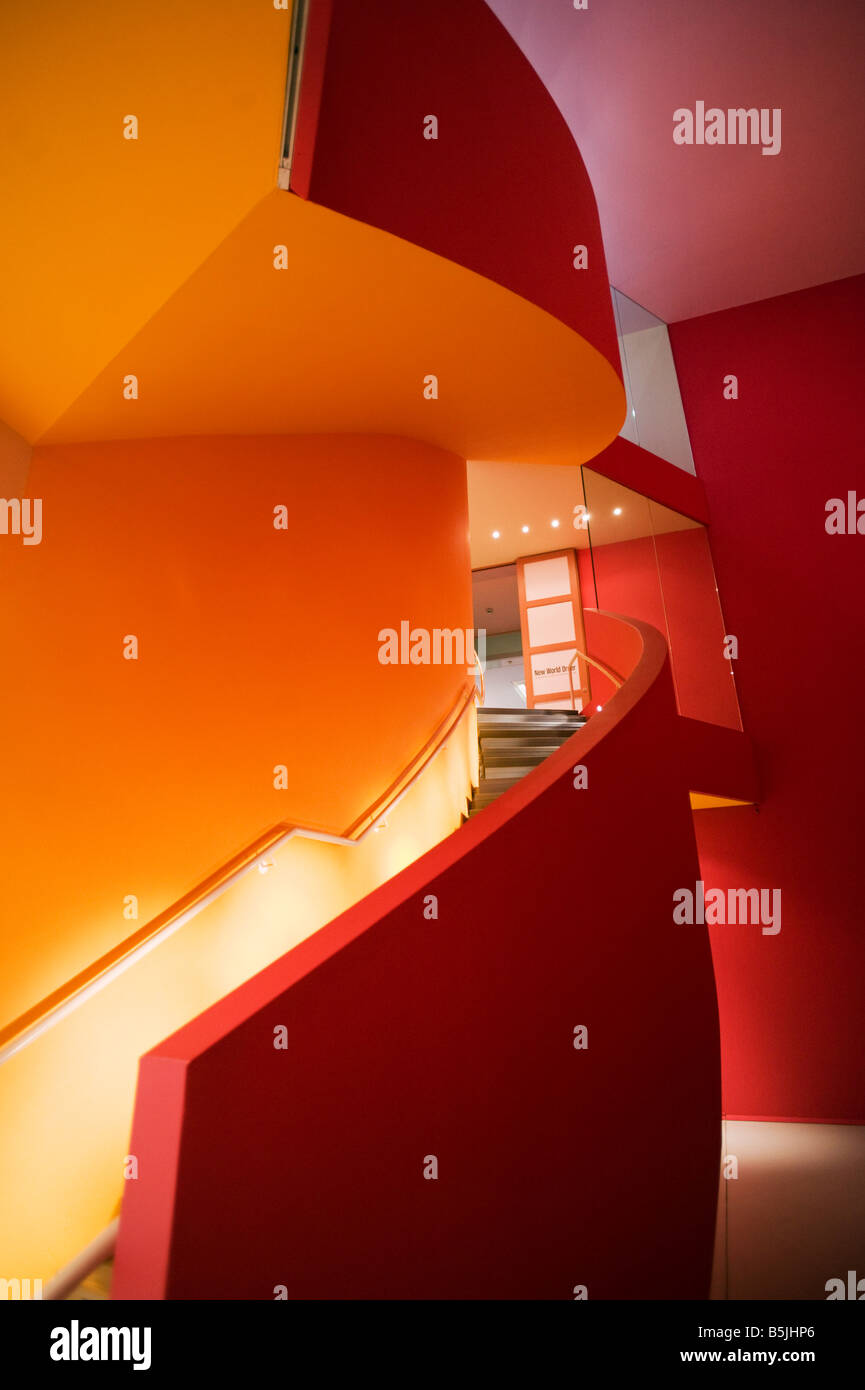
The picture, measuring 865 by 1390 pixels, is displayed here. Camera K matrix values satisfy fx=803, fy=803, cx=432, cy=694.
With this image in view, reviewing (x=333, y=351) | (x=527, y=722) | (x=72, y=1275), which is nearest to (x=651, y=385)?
(x=527, y=722)

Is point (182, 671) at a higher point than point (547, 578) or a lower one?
lower

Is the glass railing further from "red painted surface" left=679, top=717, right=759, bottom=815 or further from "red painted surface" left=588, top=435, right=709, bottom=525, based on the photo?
"red painted surface" left=588, top=435, right=709, bottom=525

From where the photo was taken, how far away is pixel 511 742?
5949mm

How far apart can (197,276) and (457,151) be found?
4.68 feet

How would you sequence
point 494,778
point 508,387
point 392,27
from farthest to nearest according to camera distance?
1. point 494,778
2. point 508,387
3. point 392,27

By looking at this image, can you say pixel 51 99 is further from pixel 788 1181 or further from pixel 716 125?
pixel 788 1181

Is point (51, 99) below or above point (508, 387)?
below

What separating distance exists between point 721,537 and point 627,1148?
6803 mm

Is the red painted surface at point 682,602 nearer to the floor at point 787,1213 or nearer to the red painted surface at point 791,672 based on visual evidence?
the red painted surface at point 791,672

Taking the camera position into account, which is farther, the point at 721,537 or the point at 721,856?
the point at 721,537

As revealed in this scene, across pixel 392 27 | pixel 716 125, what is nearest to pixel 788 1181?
pixel 392 27

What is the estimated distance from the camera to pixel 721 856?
777 cm

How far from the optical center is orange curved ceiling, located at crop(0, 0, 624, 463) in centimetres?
256

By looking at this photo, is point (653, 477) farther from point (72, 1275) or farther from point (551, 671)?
point (72, 1275)
